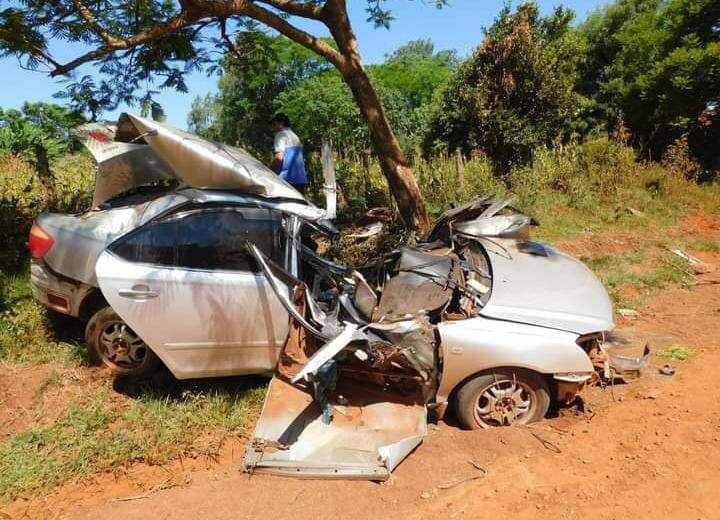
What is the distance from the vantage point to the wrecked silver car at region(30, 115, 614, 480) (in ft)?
11.9

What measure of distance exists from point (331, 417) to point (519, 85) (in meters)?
10.8

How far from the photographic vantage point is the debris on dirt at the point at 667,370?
465 centimetres

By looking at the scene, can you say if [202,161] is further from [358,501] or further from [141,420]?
[358,501]

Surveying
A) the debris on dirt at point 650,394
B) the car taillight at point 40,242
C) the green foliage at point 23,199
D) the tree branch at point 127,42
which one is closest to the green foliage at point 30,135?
the green foliage at point 23,199

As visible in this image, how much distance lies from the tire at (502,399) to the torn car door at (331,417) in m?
0.34

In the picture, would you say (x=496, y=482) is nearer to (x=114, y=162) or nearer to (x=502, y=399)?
(x=502, y=399)

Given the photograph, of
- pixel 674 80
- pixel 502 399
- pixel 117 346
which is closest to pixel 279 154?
pixel 117 346

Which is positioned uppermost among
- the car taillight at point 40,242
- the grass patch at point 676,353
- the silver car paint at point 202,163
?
the silver car paint at point 202,163

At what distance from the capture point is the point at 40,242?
4.50 metres

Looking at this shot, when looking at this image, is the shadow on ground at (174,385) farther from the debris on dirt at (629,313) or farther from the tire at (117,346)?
the debris on dirt at (629,313)

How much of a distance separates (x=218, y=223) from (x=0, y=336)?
255 cm

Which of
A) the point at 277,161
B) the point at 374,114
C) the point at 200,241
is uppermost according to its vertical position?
the point at 374,114

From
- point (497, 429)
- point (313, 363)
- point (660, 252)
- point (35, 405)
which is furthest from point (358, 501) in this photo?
point (660, 252)

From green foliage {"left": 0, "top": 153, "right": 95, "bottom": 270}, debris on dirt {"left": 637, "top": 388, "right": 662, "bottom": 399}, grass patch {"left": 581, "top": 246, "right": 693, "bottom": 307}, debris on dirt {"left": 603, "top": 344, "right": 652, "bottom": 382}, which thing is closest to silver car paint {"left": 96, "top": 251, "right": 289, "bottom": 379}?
debris on dirt {"left": 603, "top": 344, "right": 652, "bottom": 382}
